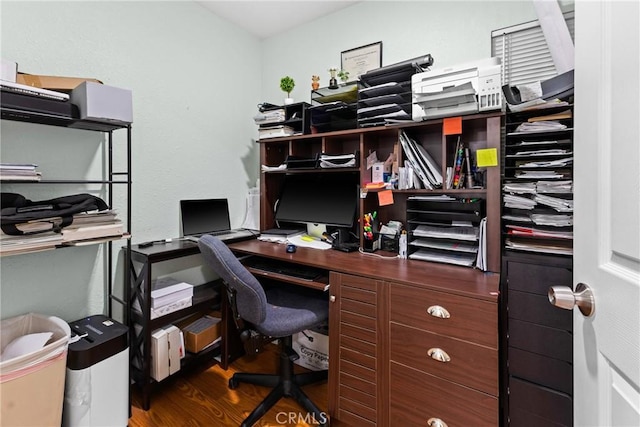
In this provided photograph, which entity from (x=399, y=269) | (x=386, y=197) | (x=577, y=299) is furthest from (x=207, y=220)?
(x=577, y=299)

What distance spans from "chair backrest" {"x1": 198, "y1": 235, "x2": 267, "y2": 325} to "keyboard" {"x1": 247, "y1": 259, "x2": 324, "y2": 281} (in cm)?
32

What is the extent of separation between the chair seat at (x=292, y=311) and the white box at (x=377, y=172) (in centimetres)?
80

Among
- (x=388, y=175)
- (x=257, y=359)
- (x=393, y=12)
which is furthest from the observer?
(x=257, y=359)

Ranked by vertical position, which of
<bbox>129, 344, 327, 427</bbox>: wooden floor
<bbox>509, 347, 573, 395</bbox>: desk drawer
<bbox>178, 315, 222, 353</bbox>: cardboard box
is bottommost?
<bbox>129, 344, 327, 427</bbox>: wooden floor

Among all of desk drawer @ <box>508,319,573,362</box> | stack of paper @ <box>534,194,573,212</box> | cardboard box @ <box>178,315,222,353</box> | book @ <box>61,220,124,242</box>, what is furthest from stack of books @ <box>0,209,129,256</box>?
stack of paper @ <box>534,194,573,212</box>

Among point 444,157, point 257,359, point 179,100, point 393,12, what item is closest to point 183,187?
point 179,100

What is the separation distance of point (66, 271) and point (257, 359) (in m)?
1.32

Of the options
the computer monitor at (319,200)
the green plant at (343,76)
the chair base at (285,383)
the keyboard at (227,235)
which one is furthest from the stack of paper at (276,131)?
the chair base at (285,383)

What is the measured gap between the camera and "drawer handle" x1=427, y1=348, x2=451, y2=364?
4.04 feet

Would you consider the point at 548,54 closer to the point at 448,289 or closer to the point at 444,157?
the point at 444,157

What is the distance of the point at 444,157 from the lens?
5.20 ft

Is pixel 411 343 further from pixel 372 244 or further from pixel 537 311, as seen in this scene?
pixel 372 244

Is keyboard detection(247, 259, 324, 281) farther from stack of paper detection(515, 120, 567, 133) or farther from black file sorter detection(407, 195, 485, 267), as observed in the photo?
stack of paper detection(515, 120, 567, 133)

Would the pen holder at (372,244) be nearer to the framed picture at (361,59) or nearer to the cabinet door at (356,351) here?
the cabinet door at (356,351)
